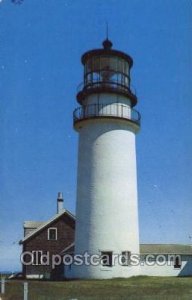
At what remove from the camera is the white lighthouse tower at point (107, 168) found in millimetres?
20422

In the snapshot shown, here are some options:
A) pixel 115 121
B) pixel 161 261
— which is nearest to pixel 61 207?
pixel 161 261

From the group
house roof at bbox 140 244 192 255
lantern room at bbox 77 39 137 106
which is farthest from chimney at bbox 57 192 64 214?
lantern room at bbox 77 39 137 106

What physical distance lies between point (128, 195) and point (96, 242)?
7.62ft

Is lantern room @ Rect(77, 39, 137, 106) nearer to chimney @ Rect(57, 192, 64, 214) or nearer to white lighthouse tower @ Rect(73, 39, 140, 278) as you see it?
white lighthouse tower @ Rect(73, 39, 140, 278)

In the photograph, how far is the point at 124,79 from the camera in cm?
2209

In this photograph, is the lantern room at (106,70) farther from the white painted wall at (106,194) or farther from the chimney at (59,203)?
the chimney at (59,203)

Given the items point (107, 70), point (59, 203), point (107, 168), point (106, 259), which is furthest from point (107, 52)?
point (59, 203)

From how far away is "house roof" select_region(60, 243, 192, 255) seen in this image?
24.7 m

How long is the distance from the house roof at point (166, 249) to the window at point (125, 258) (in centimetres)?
329

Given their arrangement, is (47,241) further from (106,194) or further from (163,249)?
(106,194)

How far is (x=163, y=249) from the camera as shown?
84.0ft

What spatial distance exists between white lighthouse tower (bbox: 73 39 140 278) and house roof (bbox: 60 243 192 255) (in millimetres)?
3680

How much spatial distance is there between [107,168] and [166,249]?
7.08 metres

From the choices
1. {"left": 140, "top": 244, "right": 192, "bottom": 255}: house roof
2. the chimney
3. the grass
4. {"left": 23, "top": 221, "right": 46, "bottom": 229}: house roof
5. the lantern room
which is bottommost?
the grass
